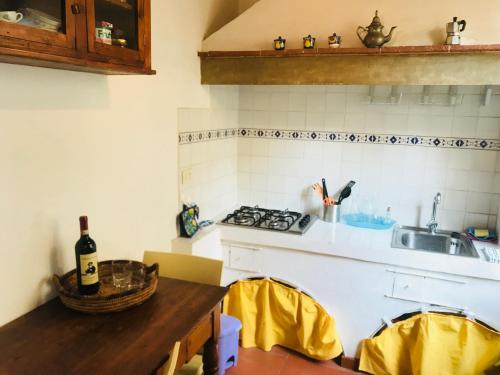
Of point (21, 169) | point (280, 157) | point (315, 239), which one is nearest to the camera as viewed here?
point (21, 169)

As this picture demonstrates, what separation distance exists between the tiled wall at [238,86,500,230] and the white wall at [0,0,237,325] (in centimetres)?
82

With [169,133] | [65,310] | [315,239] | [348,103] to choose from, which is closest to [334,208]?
[315,239]

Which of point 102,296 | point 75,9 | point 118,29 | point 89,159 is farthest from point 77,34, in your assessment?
point 102,296

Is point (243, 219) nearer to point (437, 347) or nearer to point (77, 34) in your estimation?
point (437, 347)

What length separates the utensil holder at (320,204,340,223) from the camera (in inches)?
112

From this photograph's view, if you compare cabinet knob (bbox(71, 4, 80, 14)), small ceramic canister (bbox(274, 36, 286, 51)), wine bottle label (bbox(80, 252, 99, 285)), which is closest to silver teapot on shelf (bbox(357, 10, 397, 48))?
small ceramic canister (bbox(274, 36, 286, 51))

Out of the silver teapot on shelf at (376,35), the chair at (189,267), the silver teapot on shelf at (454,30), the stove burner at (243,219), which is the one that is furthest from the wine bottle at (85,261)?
the silver teapot on shelf at (454,30)

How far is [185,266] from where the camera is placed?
192 centimetres

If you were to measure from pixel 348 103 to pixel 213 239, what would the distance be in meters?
1.29

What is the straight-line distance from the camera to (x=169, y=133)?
2.22 meters

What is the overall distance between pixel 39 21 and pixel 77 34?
0.12 metres

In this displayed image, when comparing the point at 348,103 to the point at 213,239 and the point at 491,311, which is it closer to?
→ the point at 213,239

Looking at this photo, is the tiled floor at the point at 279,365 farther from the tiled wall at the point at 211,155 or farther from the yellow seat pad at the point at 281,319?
the tiled wall at the point at 211,155

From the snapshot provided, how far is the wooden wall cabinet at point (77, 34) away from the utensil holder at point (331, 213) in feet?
5.48
